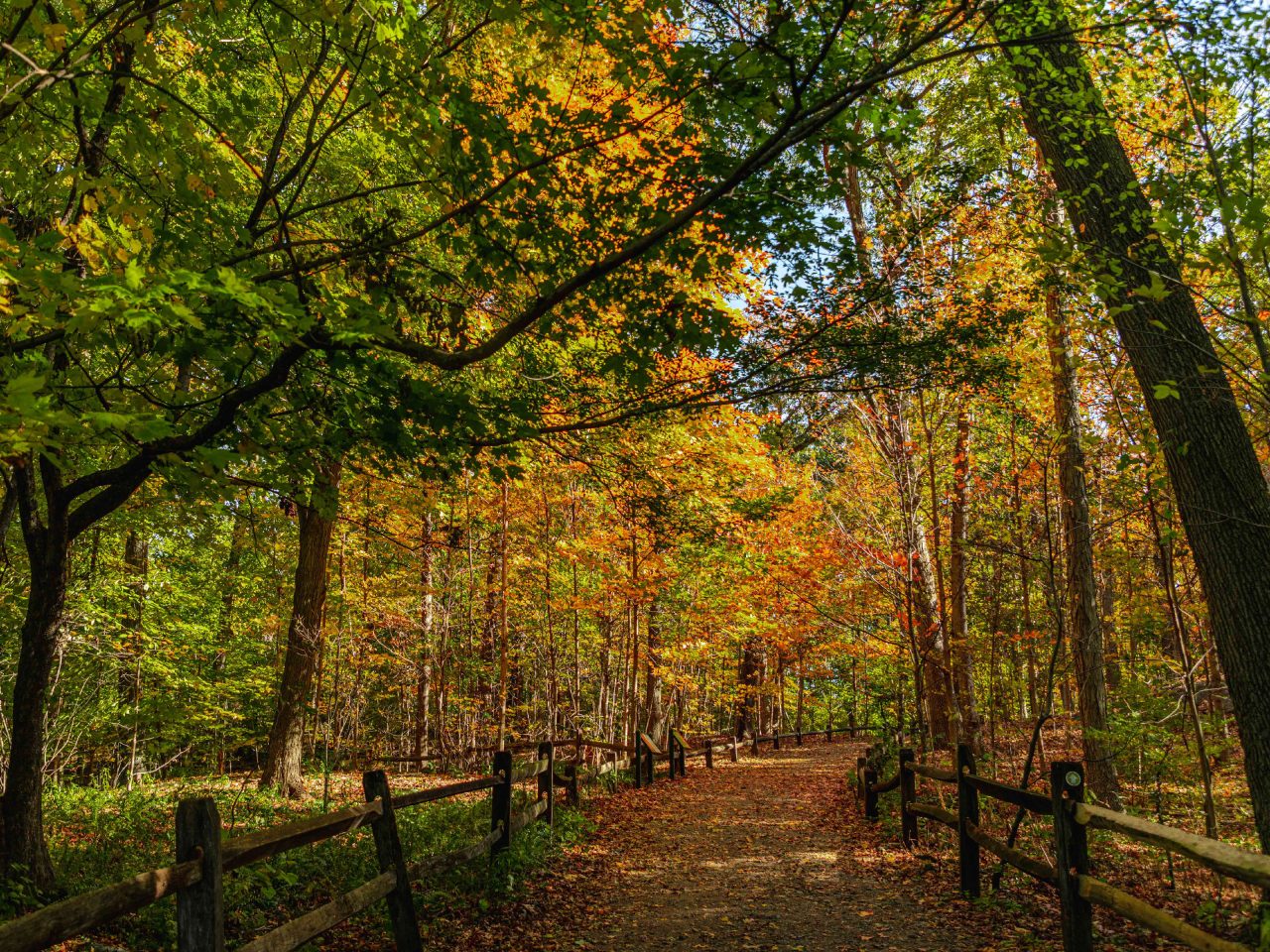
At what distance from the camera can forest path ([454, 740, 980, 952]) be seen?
607 cm

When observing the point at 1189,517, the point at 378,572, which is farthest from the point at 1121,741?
the point at 378,572

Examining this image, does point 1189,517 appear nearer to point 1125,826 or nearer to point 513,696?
point 1125,826

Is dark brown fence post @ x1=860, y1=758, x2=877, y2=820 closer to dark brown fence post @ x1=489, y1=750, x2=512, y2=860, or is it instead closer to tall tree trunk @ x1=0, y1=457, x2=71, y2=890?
dark brown fence post @ x1=489, y1=750, x2=512, y2=860

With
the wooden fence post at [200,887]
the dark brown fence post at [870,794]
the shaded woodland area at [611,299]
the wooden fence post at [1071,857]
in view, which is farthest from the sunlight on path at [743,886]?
the wooden fence post at [200,887]

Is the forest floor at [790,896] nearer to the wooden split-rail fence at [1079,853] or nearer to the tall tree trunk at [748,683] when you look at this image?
the wooden split-rail fence at [1079,853]

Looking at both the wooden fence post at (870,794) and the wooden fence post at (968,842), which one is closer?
the wooden fence post at (968,842)

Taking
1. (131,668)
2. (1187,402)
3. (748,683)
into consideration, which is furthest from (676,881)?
(748,683)

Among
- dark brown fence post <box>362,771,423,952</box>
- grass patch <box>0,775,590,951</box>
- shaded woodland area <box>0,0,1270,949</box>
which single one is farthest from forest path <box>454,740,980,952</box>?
shaded woodland area <box>0,0,1270,949</box>

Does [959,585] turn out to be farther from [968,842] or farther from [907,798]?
[968,842]

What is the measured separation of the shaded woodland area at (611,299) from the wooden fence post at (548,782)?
3.11 meters

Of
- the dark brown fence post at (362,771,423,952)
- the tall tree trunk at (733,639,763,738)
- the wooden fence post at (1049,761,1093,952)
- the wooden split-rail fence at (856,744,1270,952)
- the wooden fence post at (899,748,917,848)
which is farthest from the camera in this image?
the tall tree trunk at (733,639,763,738)

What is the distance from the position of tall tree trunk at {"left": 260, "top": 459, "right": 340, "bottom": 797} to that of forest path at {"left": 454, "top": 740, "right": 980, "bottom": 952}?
5.26 metres

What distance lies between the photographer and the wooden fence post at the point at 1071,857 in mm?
4875

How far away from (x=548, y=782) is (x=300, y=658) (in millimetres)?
5384
